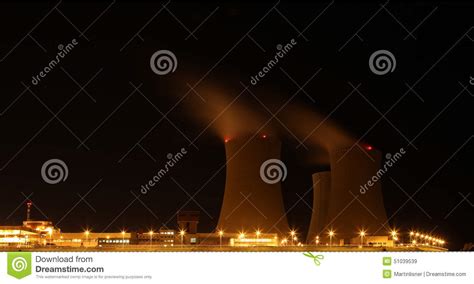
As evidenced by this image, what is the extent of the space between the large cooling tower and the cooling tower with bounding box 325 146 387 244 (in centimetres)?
346

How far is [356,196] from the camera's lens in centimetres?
3238

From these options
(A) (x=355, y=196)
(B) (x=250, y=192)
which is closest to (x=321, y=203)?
(A) (x=355, y=196)

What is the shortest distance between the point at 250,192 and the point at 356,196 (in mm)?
5961

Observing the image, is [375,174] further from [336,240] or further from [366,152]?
[336,240]

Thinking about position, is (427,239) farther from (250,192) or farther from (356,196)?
(250,192)

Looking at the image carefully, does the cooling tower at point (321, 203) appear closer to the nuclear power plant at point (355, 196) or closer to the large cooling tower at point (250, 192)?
the nuclear power plant at point (355, 196)

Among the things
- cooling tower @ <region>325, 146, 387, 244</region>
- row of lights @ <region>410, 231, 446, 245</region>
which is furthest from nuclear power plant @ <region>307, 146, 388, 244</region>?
row of lights @ <region>410, 231, 446, 245</region>

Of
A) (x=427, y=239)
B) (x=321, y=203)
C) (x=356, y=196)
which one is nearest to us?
(x=356, y=196)

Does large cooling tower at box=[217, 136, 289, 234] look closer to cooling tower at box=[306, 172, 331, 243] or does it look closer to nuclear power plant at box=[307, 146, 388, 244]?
nuclear power plant at box=[307, 146, 388, 244]

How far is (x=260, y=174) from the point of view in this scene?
101 ft

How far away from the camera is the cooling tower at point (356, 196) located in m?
32.5

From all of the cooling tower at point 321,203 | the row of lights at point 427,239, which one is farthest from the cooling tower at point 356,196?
the row of lights at point 427,239
